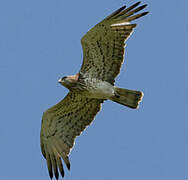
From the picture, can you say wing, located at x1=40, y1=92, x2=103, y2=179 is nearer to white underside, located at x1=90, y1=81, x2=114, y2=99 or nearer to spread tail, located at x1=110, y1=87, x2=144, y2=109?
white underside, located at x1=90, y1=81, x2=114, y2=99

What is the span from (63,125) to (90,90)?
136 centimetres

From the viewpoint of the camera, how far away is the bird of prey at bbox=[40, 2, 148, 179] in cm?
1053

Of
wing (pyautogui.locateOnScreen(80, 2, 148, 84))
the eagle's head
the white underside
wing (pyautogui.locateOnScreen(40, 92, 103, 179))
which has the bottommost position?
wing (pyautogui.locateOnScreen(40, 92, 103, 179))

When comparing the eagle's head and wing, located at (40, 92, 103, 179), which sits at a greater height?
the eagle's head

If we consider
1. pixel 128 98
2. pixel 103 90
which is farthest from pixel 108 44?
pixel 128 98

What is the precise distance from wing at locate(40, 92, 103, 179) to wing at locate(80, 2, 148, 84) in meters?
0.78

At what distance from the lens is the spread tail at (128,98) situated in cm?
1090

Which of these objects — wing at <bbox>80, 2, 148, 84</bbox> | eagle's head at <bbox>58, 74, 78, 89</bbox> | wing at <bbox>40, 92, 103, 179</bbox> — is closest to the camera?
wing at <bbox>80, 2, 148, 84</bbox>

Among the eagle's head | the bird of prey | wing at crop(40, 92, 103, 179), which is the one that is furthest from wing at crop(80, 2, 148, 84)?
wing at crop(40, 92, 103, 179)

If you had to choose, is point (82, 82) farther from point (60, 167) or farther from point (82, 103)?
point (60, 167)

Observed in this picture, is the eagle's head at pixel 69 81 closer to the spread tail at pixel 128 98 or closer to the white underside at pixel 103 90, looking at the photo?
the white underside at pixel 103 90

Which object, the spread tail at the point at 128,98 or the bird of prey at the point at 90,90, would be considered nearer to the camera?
the bird of prey at the point at 90,90

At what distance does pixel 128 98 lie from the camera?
10.9m

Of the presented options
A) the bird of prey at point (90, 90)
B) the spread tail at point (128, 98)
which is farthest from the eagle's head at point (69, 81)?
the spread tail at point (128, 98)
